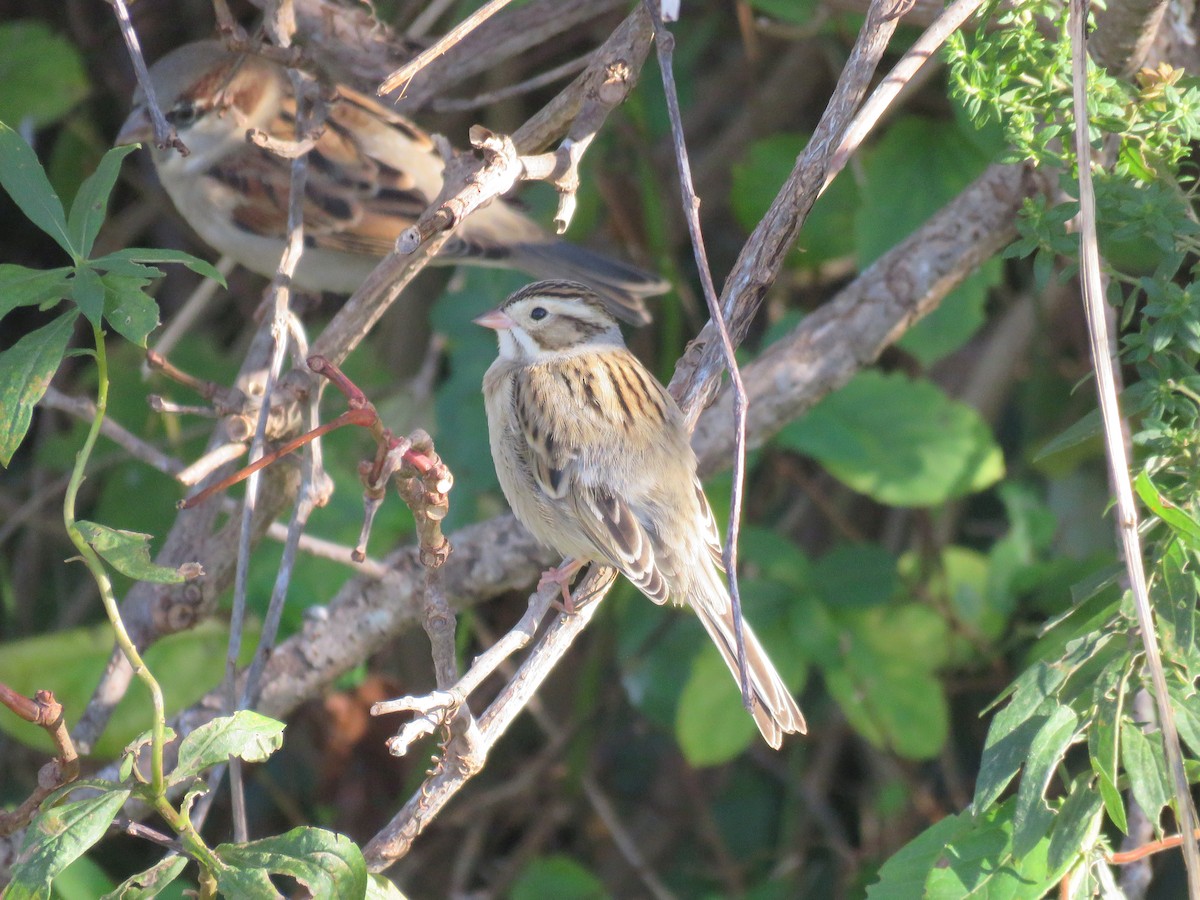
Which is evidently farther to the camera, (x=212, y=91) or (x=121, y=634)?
(x=212, y=91)

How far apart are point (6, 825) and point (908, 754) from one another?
2.14 meters

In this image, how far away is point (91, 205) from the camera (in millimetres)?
1788

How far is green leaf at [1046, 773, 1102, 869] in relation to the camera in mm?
1720

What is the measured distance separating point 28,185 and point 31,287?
16 centimetres

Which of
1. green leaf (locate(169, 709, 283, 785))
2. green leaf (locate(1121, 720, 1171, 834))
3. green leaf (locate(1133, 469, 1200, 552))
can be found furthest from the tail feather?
green leaf (locate(169, 709, 283, 785))

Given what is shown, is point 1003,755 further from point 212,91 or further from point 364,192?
point 212,91

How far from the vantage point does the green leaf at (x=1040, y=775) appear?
1679 mm

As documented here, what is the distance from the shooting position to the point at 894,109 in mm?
3525

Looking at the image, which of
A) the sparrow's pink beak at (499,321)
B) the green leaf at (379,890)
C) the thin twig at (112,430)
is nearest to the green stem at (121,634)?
the green leaf at (379,890)

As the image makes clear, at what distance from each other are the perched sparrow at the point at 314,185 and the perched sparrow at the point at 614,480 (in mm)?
570

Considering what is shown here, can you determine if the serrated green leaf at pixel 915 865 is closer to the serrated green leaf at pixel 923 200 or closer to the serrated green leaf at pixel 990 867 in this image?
the serrated green leaf at pixel 990 867

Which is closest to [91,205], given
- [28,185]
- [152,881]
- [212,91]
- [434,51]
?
[28,185]

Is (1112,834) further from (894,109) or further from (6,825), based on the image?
(6,825)

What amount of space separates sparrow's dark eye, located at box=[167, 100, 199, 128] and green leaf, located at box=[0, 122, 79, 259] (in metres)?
1.86
